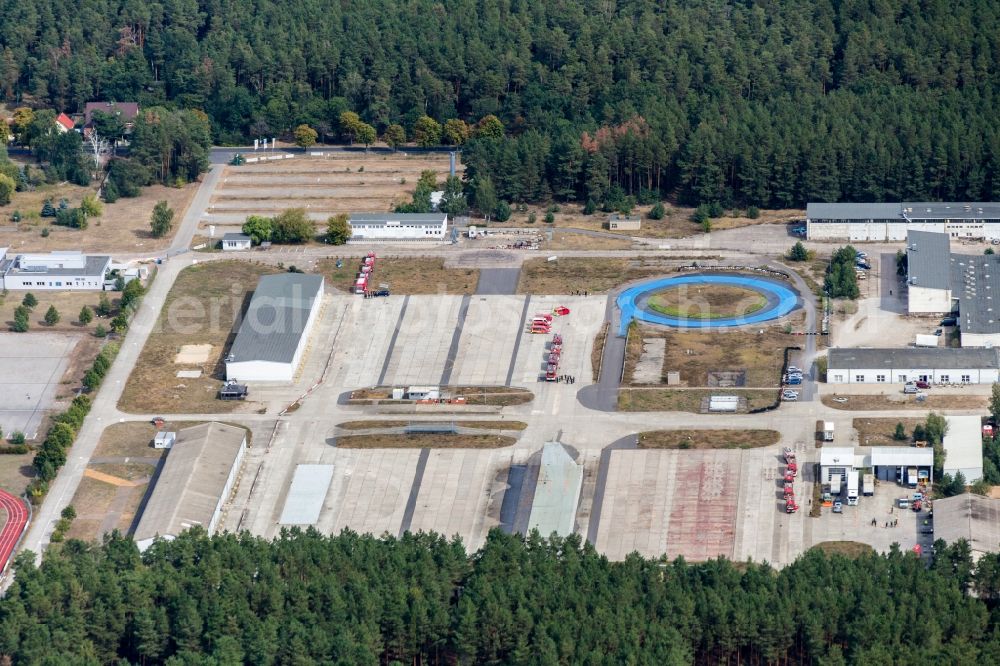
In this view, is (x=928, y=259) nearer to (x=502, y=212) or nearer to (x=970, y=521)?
(x=502, y=212)

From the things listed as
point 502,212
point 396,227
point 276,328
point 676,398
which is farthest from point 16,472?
point 502,212

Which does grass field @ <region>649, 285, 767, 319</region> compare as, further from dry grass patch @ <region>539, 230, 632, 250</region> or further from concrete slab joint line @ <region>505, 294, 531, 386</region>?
dry grass patch @ <region>539, 230, 632, 250</region>

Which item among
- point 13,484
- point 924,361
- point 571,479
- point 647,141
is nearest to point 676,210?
point 647,141

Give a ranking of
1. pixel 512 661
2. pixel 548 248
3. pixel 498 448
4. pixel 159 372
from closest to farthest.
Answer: pixel 512 661
pixel 498 448
pixel 159 372
pixel 548 248

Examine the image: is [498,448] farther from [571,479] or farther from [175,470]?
Result: [175,470]

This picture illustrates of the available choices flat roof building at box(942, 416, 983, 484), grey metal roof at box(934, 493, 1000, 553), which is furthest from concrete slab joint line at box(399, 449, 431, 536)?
flat roof building at box(942, 416, 983, 484)
